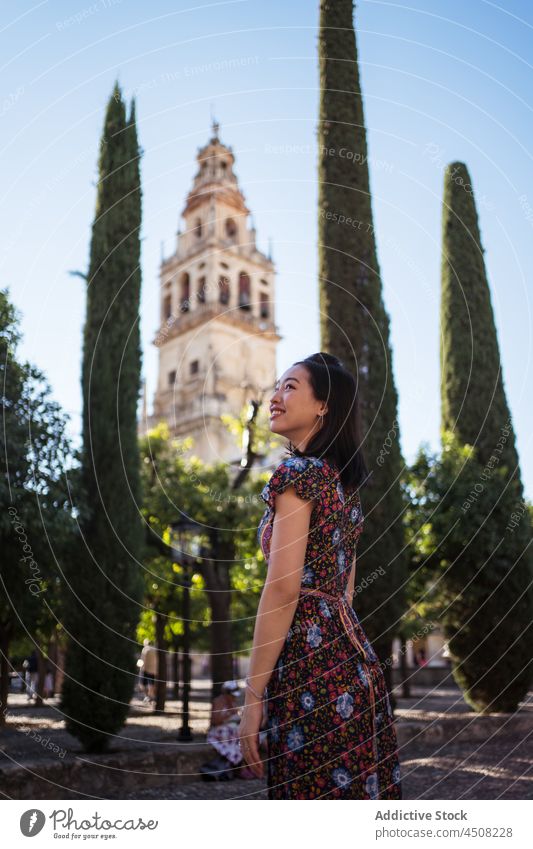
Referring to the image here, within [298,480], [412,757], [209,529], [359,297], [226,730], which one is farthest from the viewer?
[209,529]

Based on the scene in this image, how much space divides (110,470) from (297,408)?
793 centimetres

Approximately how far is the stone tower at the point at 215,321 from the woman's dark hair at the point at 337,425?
1416 inches

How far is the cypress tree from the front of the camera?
1327 cm

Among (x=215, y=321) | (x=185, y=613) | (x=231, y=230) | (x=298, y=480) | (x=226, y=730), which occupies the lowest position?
(x=226, y=730)

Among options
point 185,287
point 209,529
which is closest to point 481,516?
point 209,529

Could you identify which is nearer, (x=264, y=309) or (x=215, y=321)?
(x=215, y=321)

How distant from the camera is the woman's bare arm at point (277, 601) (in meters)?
2.39

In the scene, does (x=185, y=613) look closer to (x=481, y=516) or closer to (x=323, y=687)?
(x=481, y=516)

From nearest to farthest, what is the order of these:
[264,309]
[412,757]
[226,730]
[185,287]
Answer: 1. [226,730]
2. [412,757]
3. [185,287]
4. [264,309]

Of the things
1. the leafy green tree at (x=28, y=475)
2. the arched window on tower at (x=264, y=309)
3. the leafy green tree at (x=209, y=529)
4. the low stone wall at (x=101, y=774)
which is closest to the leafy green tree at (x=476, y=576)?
the leafy green tree at (x=209, y=529)

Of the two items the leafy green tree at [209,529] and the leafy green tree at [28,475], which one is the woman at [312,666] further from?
the leafy green tree at [209,529]

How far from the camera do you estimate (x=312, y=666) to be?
2.48m

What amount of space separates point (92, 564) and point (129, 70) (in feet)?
20.4

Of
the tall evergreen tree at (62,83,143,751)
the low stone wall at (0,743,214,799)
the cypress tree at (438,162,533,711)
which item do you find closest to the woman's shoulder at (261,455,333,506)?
the low stone wall at (0,743,214,799)
